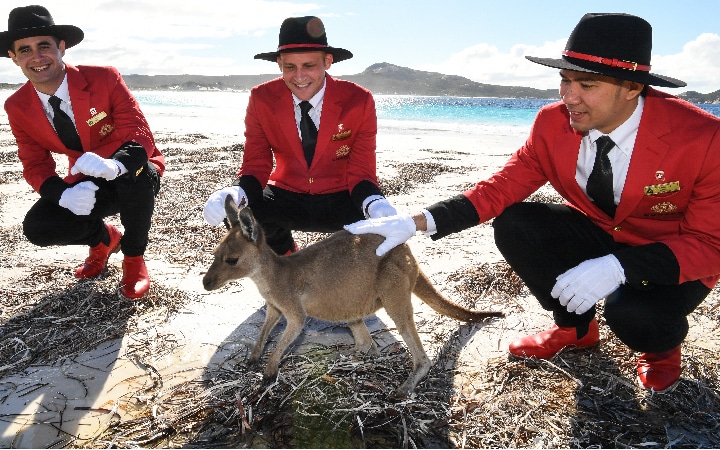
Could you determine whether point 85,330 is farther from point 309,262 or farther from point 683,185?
point 683,185

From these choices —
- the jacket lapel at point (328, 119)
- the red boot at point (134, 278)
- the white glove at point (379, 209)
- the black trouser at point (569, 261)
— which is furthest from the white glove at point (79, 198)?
the black trouser at point (569, 261)

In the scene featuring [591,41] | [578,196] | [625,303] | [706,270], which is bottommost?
[625,303]

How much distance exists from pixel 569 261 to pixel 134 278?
11.4 ft

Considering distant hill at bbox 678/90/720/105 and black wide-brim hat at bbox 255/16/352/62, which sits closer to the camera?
black wide-brim hat at bbox 255/16/352/62

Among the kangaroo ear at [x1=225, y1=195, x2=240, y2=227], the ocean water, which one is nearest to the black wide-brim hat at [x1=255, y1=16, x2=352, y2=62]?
the kangaroo ear at [x1=225, y1=195, x2=240, y2=227]

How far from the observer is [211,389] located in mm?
3006

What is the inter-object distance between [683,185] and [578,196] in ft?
2.11

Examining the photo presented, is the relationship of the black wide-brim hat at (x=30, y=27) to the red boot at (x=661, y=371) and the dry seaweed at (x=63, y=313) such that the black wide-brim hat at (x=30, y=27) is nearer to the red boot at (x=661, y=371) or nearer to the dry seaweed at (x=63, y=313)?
the dry seaweed at (x=63, y=313)

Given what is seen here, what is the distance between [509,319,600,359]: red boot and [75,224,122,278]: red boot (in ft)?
12.1

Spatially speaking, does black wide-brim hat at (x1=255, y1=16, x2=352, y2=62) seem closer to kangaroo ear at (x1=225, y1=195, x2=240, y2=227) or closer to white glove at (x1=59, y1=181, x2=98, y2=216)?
kangaroo ear at (x1=225, y1=195, x2=240, y2=227)

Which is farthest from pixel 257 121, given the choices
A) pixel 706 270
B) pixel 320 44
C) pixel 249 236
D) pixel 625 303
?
pixel 706 270

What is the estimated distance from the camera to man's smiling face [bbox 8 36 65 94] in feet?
14.5

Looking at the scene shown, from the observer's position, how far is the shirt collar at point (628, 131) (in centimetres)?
321

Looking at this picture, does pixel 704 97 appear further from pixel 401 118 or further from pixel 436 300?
pixel 436 300
